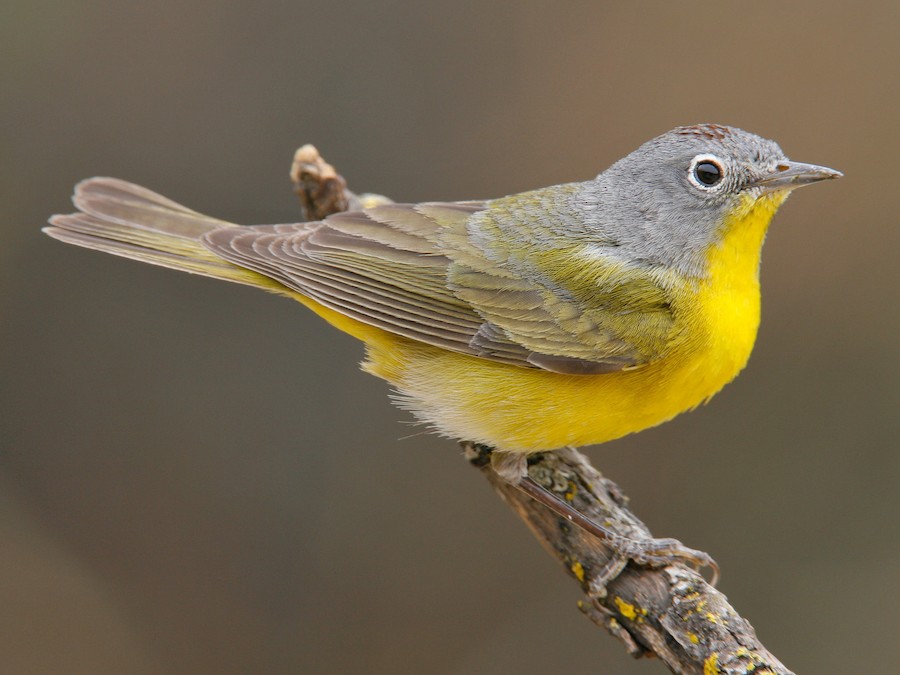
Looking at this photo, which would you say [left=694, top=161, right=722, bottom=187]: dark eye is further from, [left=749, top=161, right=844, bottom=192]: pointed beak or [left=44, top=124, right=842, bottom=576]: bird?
[left=749, top=161, right=844, bottom=192]: pointed beak

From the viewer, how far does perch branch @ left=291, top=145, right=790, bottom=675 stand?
3.73 m

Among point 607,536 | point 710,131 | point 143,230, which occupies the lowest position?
point 607,536

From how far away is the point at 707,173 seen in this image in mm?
4477

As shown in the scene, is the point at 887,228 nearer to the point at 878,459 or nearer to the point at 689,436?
the point at 878,459

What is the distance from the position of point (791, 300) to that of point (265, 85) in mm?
4510

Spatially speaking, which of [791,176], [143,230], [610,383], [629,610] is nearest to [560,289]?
[610,383]

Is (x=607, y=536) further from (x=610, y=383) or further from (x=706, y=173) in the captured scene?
(x=706, y=173)

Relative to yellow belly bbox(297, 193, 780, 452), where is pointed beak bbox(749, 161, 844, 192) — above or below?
above

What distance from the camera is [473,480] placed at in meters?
7.10

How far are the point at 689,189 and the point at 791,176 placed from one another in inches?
18.7

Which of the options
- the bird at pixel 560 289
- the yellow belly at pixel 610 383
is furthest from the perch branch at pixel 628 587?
the yellow belly at pixel 610 383

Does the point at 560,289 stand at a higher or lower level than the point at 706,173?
lower

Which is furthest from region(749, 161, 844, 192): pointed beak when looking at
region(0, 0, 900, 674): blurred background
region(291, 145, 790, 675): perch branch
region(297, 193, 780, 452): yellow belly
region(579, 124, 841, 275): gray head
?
region(0, 0, 900, 674): blurred background

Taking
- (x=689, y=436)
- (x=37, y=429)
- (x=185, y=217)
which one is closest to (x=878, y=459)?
(x=689, y=436)
